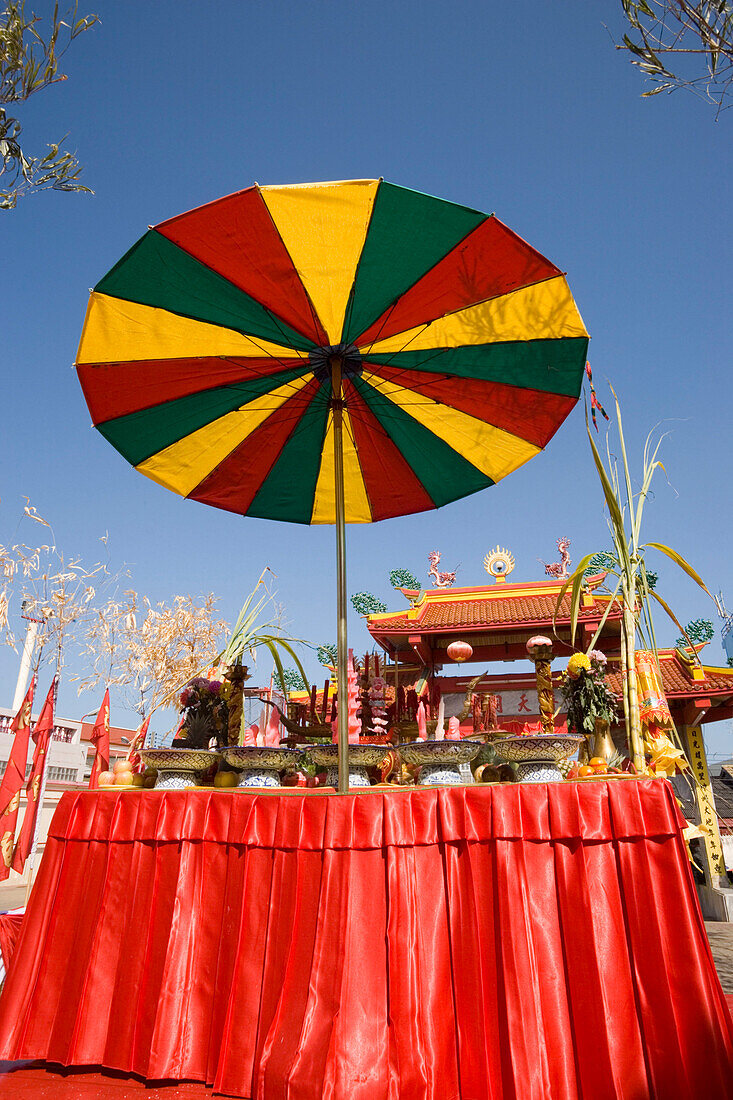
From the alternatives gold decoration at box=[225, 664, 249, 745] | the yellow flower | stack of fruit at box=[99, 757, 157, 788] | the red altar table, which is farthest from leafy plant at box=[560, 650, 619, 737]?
stack of fruit at box=[99, 757, 157, 788]

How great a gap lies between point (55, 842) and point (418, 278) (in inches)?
131

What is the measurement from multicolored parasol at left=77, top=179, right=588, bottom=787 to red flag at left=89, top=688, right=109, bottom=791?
1.97m

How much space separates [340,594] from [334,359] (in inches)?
51.7

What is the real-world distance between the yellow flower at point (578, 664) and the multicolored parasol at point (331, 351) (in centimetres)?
124

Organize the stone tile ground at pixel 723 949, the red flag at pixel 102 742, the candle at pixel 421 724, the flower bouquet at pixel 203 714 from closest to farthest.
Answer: the flower bouquet at pixel 203 714, the candle at pixel 421 724, the red flag at pixel 102 742, the stone tile ground at pixel 723 949

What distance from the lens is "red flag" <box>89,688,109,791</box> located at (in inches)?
173

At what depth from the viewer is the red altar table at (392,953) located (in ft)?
7.53

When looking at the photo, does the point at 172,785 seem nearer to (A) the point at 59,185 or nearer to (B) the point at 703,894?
(A) the point at 59,185

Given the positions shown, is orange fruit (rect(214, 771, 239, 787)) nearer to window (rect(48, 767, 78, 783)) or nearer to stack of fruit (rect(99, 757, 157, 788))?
stack of fruit (rect(99, 757, 157, 788))

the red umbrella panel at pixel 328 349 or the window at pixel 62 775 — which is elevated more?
the window at pixel 62 775

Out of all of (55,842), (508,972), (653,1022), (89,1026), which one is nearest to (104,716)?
(55,842)

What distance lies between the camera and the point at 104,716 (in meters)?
6.03

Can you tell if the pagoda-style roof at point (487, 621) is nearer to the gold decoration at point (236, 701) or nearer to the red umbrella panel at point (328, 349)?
the red umbrella panel at point (328, 349)

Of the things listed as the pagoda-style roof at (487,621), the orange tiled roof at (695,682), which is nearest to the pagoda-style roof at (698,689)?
the orange tiled roof at (695,682)
